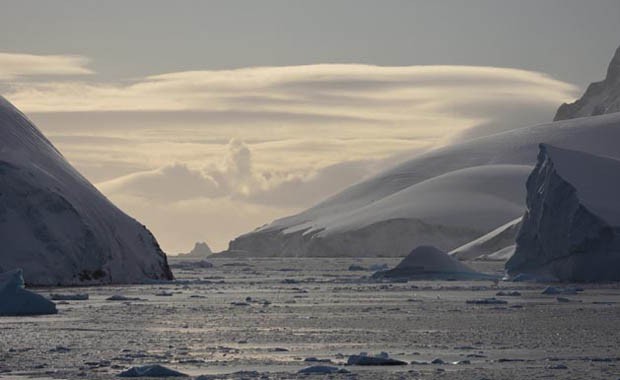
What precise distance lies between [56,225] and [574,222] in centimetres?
2148

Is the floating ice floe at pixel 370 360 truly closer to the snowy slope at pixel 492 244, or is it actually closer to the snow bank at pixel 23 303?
the snow bank at pixel 23 303

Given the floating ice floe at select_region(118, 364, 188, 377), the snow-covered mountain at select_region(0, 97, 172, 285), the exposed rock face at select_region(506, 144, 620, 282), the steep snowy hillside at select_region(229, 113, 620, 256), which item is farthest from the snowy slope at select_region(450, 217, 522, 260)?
the floating ice floe at select_region(118, 364, 188, 377)

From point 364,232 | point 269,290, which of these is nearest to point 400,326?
point 269,290

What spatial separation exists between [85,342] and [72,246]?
26608mm

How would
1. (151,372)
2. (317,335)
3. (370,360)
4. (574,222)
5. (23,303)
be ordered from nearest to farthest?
(151,372)
(370,360)
(317,335)
(23,303)
(574,222)

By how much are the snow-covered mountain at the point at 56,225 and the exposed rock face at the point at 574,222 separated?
1767 centimetres

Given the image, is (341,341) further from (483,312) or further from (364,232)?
(364,232)

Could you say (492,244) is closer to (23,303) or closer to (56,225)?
(56,225)

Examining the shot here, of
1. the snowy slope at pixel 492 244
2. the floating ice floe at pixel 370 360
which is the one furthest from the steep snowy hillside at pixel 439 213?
the floating ice floe at pixel 370 360

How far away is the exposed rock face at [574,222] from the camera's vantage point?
57312mm

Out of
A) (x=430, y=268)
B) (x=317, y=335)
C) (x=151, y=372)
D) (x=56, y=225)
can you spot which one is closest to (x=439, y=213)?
(x=430, y=268)

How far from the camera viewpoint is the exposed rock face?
188ft

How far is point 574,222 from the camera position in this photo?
58000mm

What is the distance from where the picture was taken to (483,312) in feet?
130
